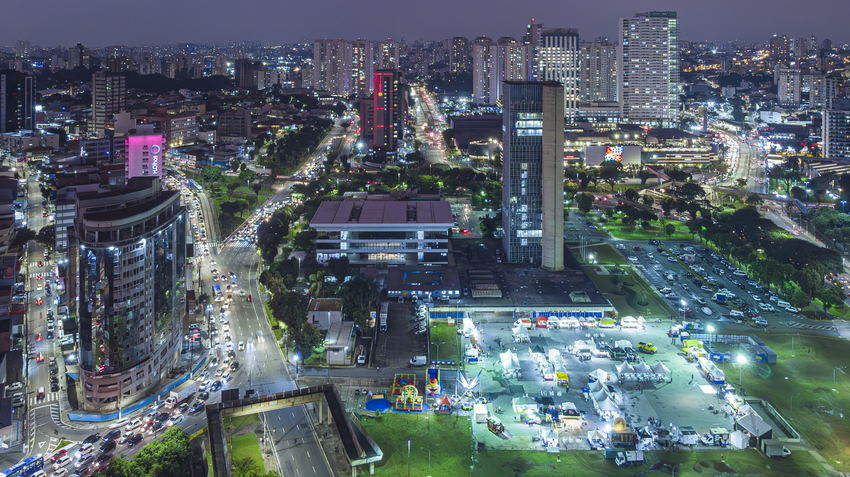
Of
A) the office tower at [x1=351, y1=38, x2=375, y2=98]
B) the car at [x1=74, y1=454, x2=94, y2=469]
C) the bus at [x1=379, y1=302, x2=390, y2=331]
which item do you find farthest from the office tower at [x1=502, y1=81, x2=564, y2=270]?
the office tower at [x1=351, y1=38, x2=375, y2=98]

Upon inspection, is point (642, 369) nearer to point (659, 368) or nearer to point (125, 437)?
point (659, 368)

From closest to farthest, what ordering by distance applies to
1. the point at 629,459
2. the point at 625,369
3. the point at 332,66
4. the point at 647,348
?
the point at 629,459 → the point at 625,369 → the point at 647,348 → the point at 332,66

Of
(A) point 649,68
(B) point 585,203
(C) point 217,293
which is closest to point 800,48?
(A) point 649,68

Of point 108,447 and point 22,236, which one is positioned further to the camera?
point 22,236

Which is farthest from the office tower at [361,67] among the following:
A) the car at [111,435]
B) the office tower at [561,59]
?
the car at [111,435]

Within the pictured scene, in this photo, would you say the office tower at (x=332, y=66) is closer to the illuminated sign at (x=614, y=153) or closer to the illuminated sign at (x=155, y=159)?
the illuminated sign at (x=614, y=153)

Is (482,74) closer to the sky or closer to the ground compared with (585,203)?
closer to the sky
